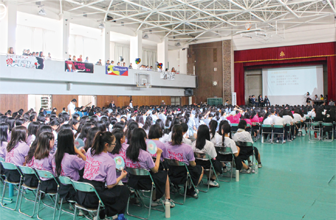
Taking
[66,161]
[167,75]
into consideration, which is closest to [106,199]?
[66,161]

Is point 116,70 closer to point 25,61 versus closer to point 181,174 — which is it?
point 25,61

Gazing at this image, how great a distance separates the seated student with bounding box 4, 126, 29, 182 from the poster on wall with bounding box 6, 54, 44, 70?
10.8 meters

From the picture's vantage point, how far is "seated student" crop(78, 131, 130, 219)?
3064 mm

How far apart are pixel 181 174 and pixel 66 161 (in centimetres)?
181

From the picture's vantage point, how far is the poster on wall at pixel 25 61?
42.8ft

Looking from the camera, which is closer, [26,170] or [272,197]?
[26,170]

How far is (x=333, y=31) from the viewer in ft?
65.1

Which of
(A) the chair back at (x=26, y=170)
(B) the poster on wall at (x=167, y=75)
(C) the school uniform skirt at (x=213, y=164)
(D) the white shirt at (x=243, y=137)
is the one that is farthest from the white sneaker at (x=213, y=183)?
(B) the poster on wall at (x=167, y=75)

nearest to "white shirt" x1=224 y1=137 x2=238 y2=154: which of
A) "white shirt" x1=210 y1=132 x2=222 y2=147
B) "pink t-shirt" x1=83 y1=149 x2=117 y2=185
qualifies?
"white shirt" x1=210 y1=132 x2=222 y2=147

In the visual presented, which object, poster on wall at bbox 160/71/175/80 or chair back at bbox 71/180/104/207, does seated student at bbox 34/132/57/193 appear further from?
poster on wall at bbox 160/71/175/80

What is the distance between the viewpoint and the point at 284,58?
2181 centimetres

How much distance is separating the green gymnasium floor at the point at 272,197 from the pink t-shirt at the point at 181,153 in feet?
2.43

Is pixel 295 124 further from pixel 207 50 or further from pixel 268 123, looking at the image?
pixel 207 50

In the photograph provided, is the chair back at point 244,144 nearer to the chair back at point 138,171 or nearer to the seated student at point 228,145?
the seated student at point 228,145
